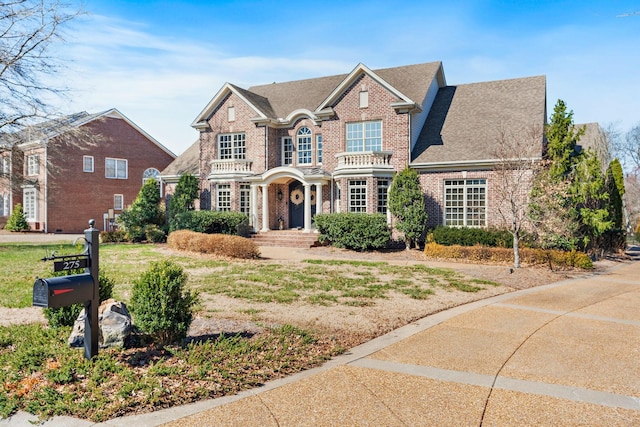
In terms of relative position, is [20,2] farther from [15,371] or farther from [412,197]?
[15,371]

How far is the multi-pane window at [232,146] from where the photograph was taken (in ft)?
89.8

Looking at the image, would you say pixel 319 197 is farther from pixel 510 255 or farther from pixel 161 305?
pixel 161 305

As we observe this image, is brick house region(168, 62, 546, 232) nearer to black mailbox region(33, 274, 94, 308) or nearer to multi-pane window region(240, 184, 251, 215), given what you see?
multi-pane window region(240, 184, 251, 215)

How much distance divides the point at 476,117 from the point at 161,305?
20.6 metres

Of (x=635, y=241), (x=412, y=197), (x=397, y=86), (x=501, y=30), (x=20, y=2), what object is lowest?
(x=635, y=241)

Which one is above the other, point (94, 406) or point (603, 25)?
point (603, 25)

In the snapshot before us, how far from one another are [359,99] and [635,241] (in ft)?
92.6

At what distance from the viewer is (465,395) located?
16.4 ft

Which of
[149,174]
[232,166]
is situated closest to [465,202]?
[232,166]

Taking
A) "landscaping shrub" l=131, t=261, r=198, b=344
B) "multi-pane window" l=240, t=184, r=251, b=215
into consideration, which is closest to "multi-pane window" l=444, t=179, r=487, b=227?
"multi-pane window" l=240, t=184, r=251, b=215

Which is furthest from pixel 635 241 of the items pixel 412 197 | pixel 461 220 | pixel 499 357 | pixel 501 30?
pixel 499 357

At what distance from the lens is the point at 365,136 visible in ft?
77.3

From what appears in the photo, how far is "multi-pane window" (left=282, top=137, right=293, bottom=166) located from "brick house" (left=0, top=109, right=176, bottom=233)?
12337 millimetres

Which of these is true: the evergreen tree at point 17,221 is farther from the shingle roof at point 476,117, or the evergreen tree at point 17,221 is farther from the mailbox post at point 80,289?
the mailbox post at point 80,289
